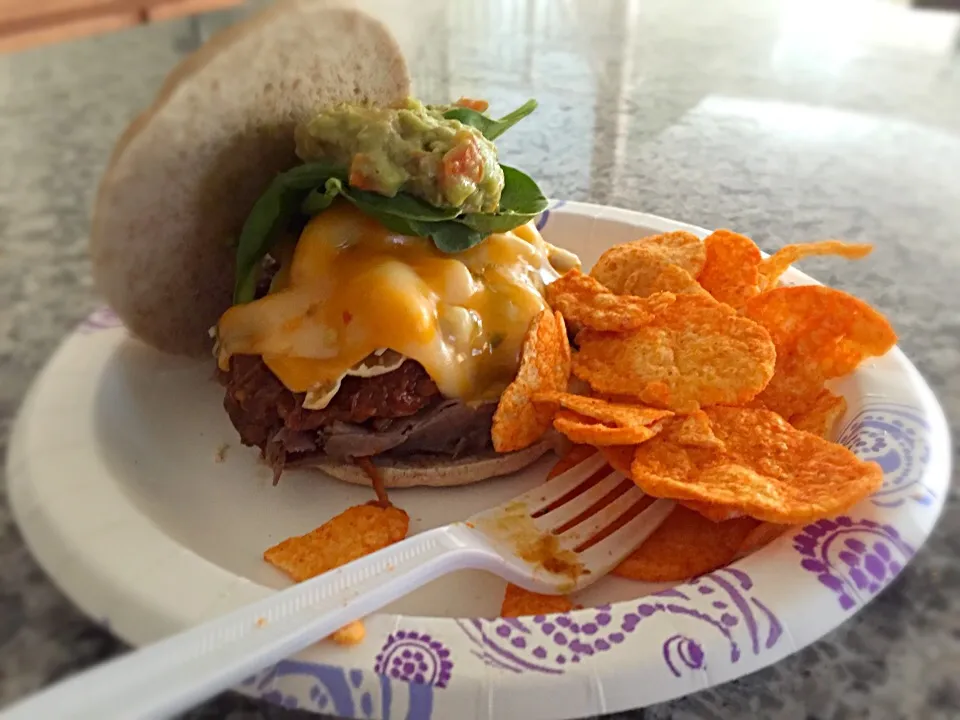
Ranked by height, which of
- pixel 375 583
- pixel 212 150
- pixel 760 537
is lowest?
pixel 760 537

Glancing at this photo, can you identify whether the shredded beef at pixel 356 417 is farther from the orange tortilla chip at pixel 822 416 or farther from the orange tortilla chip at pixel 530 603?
the orange tortilla chip at pixel 822 416

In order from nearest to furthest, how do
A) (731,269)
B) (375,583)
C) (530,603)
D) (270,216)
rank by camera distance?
(375,583), (530,603), (270,216), (731,269)

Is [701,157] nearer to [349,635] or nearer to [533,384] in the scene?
[533,384]

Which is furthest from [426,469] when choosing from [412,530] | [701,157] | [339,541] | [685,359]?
[701,157]

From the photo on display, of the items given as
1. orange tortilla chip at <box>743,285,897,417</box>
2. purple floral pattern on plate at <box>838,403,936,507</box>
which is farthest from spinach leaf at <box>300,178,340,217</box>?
purple floral pattern on plate at <box>838,403,936,507</box>

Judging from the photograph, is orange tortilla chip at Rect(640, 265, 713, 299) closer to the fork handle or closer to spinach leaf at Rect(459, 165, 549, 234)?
spinach leaf at Rect(459, 165, 549, 234)

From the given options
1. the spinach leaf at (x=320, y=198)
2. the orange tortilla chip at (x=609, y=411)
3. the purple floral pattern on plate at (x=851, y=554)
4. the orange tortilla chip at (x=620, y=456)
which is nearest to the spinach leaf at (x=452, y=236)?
the spinach leaf at (x=320, y=198)

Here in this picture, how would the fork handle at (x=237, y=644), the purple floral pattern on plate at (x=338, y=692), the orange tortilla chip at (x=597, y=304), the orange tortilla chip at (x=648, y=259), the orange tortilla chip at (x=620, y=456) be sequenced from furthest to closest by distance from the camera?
the orange tortilla chip at (x=648, y=259) < the orange tortilla chip at (x=597, y=304) < the orange tortilla chip at (x=620, y=456) < the purple floral pattern on plate at (x=338, y=692) < the fork handle at (x=237, y=644)
